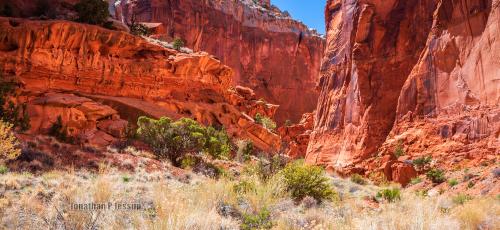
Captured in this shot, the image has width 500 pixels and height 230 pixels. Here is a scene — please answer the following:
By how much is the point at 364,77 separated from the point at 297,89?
39059mm

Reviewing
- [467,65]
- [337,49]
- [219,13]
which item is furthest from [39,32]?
[219,13]

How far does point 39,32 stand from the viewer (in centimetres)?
2627

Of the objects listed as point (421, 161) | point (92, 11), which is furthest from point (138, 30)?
point (421, 161)

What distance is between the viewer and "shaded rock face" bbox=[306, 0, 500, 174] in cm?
1856

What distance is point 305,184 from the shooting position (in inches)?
387

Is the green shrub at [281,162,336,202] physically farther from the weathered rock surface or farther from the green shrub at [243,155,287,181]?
the weathered rock surface

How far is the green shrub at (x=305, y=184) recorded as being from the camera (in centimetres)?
963

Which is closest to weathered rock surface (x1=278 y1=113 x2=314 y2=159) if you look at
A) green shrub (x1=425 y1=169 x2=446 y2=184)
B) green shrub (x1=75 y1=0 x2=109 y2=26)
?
green shrub (x1=75 y1=0 x2=109 y2=26)

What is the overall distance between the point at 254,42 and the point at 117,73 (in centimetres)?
3717

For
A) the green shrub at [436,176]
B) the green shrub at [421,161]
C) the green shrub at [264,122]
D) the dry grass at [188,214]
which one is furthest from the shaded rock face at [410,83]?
the dry grass at [188,214]

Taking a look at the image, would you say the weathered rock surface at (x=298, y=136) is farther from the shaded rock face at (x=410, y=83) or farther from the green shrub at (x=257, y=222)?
the green shrub at (x=257, y=222)

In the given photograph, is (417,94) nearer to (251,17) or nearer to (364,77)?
(364,77)

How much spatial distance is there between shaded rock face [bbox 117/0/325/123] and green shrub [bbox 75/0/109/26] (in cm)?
2599

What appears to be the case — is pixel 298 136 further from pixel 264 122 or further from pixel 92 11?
pixel 92 11
